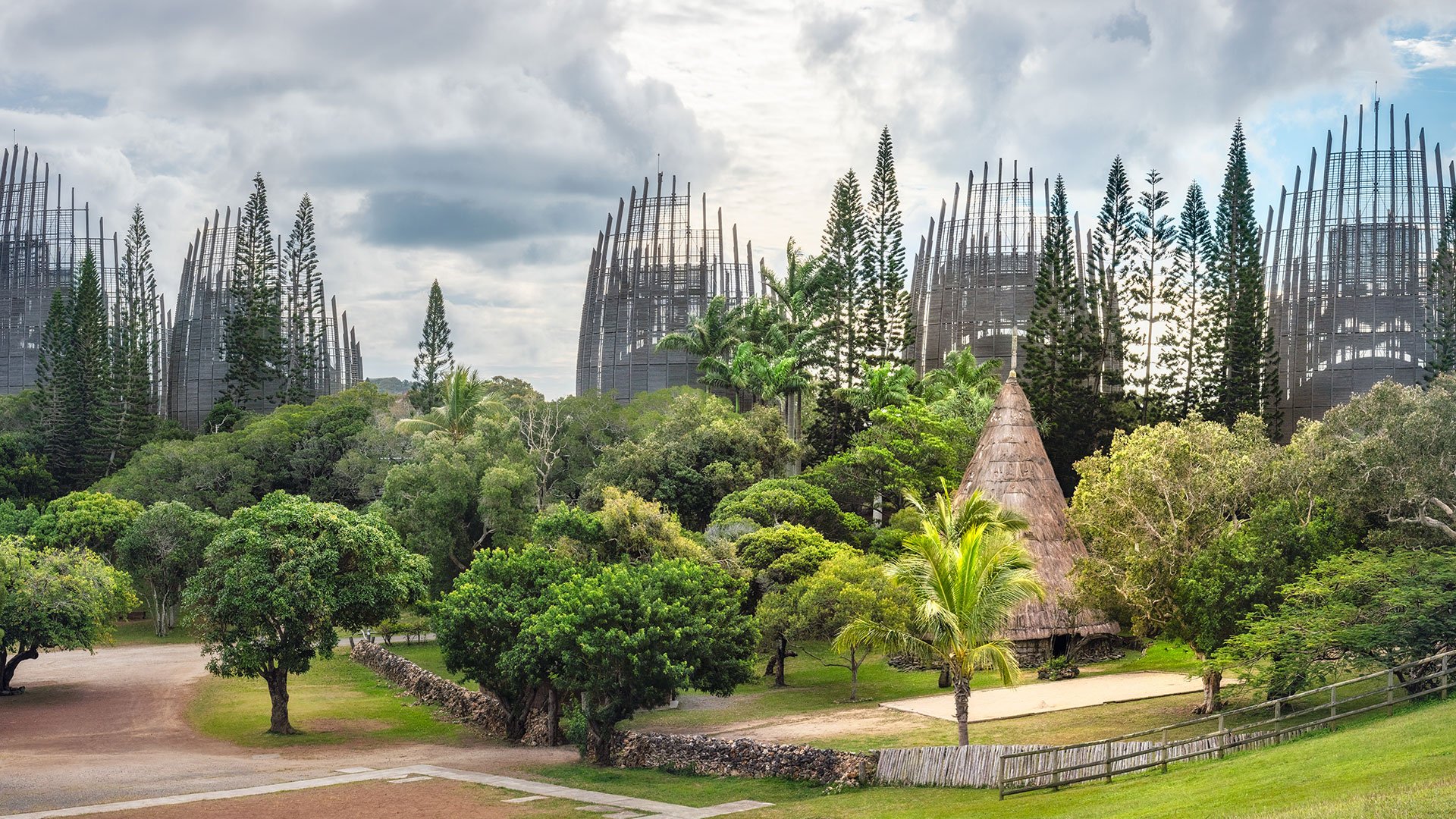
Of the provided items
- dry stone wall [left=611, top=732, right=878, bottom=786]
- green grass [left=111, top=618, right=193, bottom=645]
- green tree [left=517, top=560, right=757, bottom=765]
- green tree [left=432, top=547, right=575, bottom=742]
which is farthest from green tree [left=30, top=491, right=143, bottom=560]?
dry stone wall [left=611, top=732, right=878, bottom=786]

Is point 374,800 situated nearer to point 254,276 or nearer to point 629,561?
point 629,561

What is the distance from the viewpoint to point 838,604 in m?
26.1

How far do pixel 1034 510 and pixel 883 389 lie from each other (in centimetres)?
1288

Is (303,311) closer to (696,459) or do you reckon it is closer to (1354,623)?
(696,459)

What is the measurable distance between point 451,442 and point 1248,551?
26294 mm

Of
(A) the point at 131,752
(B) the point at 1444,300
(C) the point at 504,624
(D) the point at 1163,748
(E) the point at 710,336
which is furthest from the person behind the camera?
(E) the point at 710,336

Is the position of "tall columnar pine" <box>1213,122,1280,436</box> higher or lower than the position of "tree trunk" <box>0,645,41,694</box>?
higher

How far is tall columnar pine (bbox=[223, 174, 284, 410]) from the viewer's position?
56312mm

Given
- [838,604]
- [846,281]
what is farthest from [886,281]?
[838,604]

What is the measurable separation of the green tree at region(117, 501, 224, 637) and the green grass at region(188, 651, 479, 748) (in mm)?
7365

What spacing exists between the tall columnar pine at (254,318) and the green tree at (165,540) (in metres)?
17.2

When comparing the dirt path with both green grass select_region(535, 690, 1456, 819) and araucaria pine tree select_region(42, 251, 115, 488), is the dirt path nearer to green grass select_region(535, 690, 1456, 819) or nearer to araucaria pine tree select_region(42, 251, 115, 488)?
green grass select_region(535, 690, 1456, 819)

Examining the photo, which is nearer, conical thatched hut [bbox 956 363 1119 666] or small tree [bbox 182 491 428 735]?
small tree [bbox 182 491 428 735]

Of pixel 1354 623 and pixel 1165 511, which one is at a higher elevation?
pixel 1165 511
